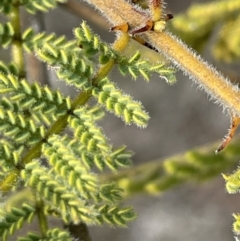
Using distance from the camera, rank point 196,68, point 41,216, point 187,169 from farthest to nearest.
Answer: point 187,169
point 41,216
point 196,68

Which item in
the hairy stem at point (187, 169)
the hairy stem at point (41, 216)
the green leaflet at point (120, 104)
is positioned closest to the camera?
the green leaflet at point (120, 104)

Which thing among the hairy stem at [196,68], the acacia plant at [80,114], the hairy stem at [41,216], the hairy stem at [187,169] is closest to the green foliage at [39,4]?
the acacia plant at [80,114]

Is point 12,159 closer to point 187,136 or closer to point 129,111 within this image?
point 129,111

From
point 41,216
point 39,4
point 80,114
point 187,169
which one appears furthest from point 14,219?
point 187,169

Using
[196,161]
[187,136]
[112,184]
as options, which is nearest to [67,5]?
[196,161]

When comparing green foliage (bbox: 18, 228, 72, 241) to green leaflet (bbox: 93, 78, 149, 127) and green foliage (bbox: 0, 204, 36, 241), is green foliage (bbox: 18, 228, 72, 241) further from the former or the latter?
green leaflet (bbox: 93, 78, 149, 127)

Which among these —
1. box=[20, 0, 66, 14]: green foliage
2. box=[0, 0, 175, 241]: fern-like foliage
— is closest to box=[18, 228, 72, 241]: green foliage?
box=[0, 0, 175, 241]: fern-like foliage

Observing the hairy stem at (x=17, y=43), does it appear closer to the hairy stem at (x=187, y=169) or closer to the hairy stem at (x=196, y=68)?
the hairy stem at (x=196, y=68)

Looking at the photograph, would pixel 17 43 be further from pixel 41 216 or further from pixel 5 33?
pixel 41 216
